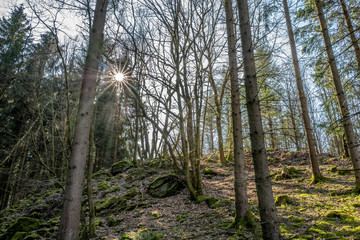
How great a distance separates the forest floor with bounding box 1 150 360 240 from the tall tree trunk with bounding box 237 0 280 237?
0.79 feet

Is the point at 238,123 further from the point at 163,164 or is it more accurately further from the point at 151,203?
the point at 163,164

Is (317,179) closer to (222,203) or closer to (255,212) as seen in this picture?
(255,212)

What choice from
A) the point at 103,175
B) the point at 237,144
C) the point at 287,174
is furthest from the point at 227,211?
the point at 103,175

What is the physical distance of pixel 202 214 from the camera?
17.6 feet

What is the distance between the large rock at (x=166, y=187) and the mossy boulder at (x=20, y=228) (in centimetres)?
413

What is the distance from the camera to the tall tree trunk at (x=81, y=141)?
12.0 ft

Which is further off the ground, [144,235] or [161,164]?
[161,164]

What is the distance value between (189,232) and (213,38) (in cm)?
774

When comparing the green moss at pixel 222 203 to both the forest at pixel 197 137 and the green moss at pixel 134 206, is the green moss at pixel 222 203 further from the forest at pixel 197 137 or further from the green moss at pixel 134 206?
the green moss at pixel 134 206

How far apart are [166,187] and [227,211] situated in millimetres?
3694

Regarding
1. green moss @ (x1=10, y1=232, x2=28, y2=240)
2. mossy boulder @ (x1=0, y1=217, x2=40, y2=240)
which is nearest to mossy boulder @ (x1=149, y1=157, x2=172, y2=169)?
mossy boulder @ (x1=0, y1=217, x2=40, y2=240)

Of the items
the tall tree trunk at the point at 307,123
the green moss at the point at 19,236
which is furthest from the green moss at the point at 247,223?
the green moss at the point at 19,236

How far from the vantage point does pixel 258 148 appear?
2635 mm

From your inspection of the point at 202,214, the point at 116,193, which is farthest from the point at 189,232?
the point at 116,193
